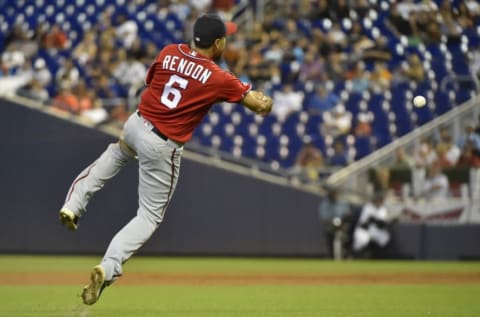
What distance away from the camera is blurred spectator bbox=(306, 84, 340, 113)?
55.4ft

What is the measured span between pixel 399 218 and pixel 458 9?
3.61 metres

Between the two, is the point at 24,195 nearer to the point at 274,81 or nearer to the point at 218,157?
the point at 218,157

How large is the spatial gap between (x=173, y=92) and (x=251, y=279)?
5369mm

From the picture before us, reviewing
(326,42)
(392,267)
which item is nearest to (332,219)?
(392,267)

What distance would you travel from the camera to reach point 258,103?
6.63 m

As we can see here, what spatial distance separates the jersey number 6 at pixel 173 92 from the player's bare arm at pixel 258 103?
47 cm

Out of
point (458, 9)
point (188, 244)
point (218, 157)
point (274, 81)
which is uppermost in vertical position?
point (458, 9)

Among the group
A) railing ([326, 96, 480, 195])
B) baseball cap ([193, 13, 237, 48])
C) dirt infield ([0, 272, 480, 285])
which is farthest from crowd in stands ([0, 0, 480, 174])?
baseball cap ([193, 13, 237, 48])

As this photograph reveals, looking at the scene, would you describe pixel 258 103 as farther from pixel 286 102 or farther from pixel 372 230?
pixel 286 102

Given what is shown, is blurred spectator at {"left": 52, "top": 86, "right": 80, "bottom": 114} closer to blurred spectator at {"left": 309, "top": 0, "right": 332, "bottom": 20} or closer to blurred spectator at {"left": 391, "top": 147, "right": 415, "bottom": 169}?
blurred spectator at {"left": 309, "top": 0, "right": 332, "bottom": 20}

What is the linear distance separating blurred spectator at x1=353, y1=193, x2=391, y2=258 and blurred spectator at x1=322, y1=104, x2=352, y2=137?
4.27ft

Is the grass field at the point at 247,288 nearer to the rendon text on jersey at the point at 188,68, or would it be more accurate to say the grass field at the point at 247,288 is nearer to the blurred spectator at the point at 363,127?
the rendon text on jersey at the point at 188,68

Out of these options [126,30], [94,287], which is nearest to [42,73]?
[126,30]

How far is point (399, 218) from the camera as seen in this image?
16.2 m
